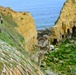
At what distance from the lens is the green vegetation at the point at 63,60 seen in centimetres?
3921

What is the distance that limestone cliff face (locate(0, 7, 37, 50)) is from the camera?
4406 centimetres

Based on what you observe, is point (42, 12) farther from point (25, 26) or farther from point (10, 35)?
point (10, 35)

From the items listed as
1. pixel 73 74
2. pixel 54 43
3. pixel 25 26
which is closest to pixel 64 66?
pixel 73 74

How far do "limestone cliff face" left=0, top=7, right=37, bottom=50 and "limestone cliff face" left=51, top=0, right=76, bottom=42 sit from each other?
7505 mm

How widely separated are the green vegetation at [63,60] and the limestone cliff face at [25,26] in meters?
2.13

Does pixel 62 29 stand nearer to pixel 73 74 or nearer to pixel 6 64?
pixel 73 74

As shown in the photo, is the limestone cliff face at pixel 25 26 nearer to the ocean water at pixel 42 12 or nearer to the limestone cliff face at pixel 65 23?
the limestone cliff face at pixel 65 23

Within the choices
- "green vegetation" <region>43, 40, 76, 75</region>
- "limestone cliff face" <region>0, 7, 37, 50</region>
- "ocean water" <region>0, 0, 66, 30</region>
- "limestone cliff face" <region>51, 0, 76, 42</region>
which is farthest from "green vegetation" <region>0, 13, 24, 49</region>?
"ocean water" <region>0, 0, 66, 30</region>

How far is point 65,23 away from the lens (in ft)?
186

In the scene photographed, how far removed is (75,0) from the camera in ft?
199

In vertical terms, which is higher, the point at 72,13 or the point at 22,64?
the point at 72,13

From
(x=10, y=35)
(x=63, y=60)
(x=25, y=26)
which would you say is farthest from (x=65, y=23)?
(x=10, y=35)

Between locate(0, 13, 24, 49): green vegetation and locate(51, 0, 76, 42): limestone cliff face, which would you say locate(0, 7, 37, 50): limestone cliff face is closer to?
locate(0, 13, 24, 49): green vegetation

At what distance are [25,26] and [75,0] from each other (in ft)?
52.1
